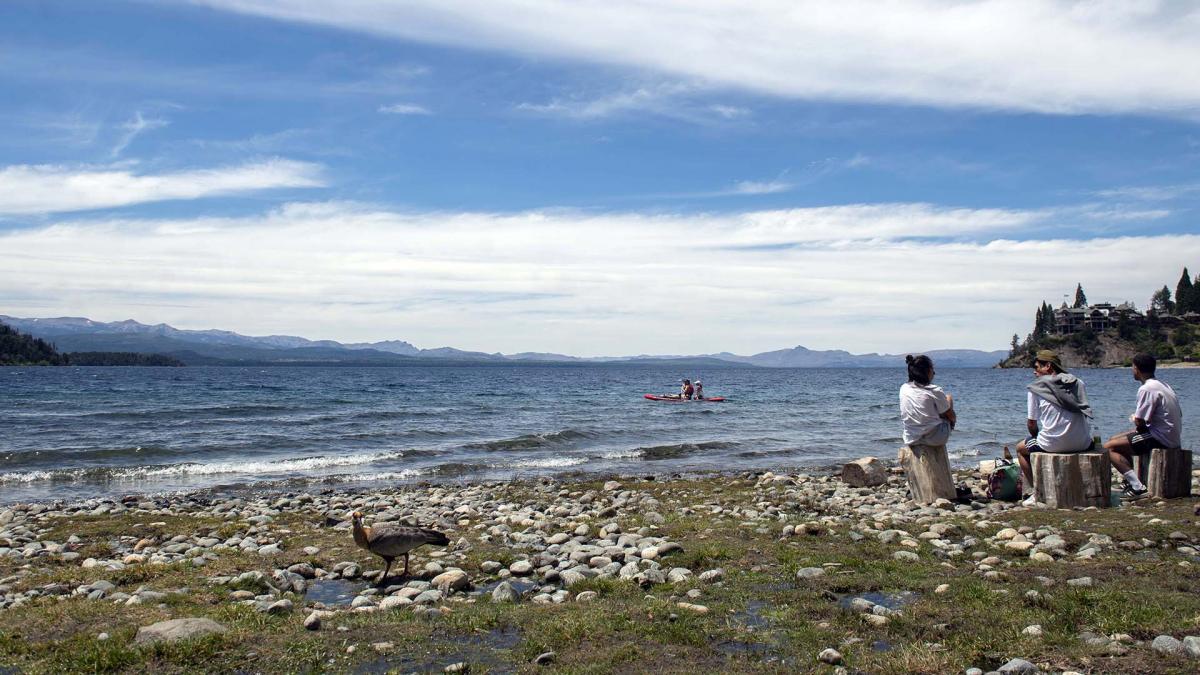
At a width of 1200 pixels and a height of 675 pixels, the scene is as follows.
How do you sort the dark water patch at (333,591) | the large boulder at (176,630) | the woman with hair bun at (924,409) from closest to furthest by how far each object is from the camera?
the large boulder at (176,630) → the dark water patch at (333,591) → the woman with hair bun at (924,409)

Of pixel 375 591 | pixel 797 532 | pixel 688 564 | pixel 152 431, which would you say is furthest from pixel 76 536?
pixel 152 431

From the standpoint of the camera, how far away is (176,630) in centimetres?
709

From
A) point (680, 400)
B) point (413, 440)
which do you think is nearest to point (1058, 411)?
point (413, 440)

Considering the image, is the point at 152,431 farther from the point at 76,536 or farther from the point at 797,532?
the point at 797,532

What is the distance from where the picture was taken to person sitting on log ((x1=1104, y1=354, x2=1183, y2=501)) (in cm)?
1346

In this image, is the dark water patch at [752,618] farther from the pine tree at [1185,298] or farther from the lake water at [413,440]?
the pine tree at [1185,298]

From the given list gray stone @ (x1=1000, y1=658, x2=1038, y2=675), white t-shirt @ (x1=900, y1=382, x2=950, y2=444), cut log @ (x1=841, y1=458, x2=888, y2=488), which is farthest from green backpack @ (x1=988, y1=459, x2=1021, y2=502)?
gray stone @ (x1=1000, y1=658, x2=1038, y2=675)

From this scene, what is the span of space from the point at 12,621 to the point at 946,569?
32.0 feet

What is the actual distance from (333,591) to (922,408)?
991cm

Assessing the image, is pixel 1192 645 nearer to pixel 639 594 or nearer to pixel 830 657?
pixel 830 657

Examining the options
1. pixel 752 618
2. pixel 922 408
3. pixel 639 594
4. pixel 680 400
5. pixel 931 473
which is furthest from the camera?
pixel 680 400

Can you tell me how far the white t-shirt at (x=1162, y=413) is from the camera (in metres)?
13.4

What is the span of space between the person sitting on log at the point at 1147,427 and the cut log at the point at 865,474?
5.53m

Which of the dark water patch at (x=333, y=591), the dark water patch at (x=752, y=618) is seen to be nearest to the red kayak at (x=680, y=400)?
the dark water patch at (x=333, y=591)
